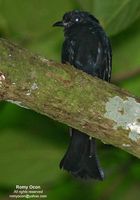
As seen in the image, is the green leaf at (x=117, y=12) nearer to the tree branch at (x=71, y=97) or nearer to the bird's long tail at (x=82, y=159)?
the bird's long tail at (x=82, y=159)

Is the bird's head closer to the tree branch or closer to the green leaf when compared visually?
the green leaf

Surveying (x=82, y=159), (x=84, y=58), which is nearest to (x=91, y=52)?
(x=84, y=58)

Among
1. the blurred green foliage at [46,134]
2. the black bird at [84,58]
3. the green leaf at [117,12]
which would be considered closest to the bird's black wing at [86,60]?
the black bird at [84,58]

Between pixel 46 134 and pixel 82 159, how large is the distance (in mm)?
839

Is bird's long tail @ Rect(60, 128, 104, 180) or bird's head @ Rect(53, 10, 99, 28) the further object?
bird's head @ Rect(53, 10, 99, 28)

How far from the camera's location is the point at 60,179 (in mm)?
4023

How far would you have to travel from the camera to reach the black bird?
126 inches

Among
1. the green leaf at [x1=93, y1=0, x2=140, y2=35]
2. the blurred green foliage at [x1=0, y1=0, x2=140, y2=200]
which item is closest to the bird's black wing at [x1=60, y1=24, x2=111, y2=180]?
the green leaf at [x1=93, y1=0, x2=140, y2=35]

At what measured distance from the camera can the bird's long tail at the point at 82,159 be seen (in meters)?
3.18

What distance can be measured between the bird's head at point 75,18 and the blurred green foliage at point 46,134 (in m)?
0.15

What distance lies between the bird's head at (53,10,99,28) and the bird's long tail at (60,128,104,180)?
0.79 metres

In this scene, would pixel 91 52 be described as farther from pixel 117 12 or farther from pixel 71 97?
pixel 71 97

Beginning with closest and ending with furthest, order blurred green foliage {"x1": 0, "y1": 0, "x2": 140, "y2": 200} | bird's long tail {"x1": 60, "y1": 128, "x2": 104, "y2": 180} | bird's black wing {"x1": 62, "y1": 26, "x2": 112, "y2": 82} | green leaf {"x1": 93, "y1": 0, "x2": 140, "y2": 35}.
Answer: bird's long tail {"x1": 60, "y1": 128, "x2": 104, "y2": 180}, bird's black wing {"x1": 62, "y1": 26, "x2": 112, "y2": 82}, green leaf {"x1": 93, "y1": 0, "x2": 140, "y2": 35}, blurred green foliage {"x1": 0, "y1": 0, "x2": 140, "y2": 200}

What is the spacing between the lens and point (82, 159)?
10.7 ft
